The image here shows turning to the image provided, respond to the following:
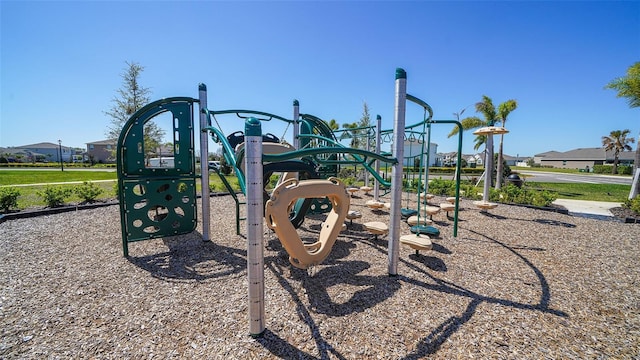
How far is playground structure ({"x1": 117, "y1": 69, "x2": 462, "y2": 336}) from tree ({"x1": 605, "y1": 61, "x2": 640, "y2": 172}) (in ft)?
36.4

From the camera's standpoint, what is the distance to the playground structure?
2379 millimetres

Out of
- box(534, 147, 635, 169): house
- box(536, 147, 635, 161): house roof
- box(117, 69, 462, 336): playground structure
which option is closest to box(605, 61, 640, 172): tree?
box(117, 69, 462, 336): playground structure

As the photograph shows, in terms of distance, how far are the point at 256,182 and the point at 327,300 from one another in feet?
5.93

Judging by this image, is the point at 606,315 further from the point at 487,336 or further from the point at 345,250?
the point at 345,250

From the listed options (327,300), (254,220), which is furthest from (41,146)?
(327,300)

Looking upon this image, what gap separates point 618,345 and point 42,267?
286 inches

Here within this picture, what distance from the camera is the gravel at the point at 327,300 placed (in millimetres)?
2328

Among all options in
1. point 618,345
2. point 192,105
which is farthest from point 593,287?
point 192,105

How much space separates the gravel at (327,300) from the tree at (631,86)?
29.5 feet

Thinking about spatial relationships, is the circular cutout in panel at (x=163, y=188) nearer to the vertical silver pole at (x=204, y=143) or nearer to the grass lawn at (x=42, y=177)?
the vertical silver pole at (x=204, y=143)

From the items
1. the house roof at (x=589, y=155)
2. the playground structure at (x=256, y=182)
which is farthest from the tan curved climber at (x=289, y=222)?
the house roof at (x=589, y=155)

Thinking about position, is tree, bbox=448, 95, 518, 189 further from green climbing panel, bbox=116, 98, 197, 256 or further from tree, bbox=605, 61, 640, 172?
green climbing panel, bbox=116, 98, 197, 256

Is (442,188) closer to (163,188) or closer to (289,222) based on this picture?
(289,222)

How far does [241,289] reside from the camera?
131 inches
